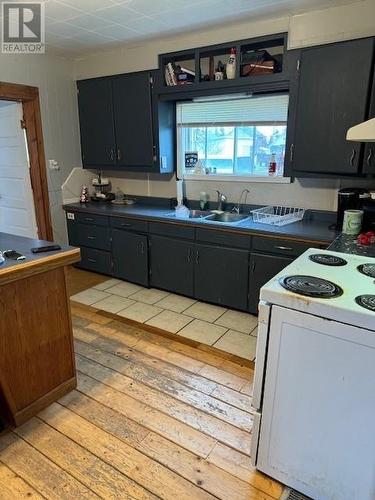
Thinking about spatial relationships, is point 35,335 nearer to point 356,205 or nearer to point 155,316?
point 155,316

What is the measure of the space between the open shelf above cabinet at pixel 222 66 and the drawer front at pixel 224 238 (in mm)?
1277

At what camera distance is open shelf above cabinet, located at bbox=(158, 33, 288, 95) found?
2.79 m

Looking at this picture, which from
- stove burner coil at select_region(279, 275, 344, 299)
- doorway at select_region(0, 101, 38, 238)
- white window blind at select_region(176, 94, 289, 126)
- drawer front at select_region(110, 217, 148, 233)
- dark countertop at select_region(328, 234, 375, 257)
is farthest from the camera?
doorway at select_region(0, 101, 38, 238)

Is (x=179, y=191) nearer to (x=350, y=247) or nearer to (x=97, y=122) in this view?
(x=97, y=122)

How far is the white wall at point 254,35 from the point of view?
2.45 meters

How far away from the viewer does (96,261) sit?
3.97 m

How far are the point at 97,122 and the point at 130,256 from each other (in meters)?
1.60

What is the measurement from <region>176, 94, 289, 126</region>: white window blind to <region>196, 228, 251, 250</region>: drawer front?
115cm

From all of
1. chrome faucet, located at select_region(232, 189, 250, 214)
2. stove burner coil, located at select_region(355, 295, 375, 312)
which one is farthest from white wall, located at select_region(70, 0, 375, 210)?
stove burner coil, located at select_region(355, 295, 375, 312)

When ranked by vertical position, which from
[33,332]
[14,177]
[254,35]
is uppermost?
[254,35]

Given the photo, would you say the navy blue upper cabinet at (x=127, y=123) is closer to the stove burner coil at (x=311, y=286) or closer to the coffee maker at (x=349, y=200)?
the coffee maker at (x=349, y=200)

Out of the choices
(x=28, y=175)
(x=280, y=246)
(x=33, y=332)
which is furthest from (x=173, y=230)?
(x=28, y=175)

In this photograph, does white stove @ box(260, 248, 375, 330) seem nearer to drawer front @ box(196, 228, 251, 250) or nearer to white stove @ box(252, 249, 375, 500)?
white stove @ box(252, 249, 375, 500)

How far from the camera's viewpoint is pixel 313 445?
1.39m
